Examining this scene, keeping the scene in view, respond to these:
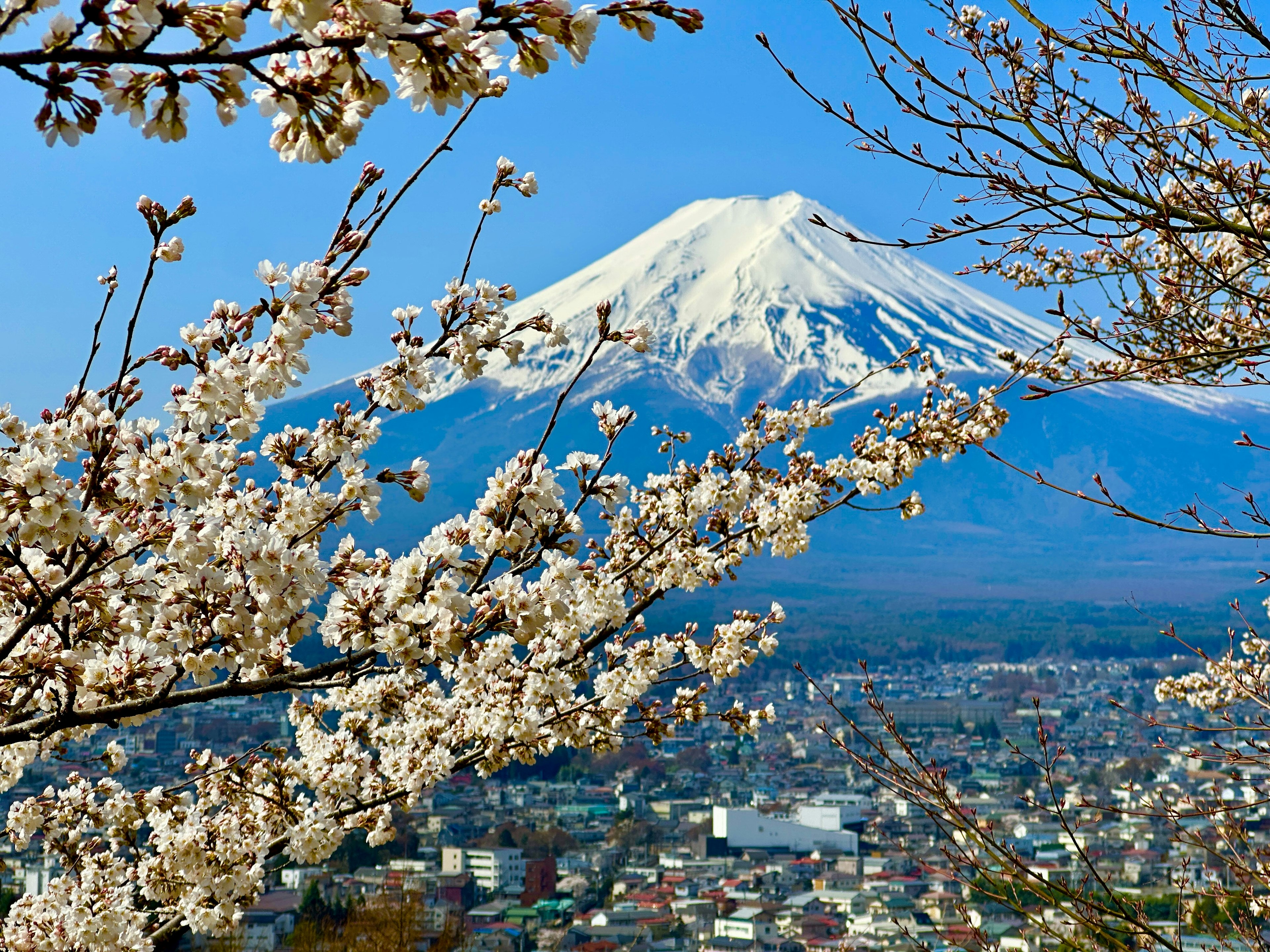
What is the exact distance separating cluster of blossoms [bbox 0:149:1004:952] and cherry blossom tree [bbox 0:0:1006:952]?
0.03 ft

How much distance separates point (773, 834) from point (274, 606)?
26559mm

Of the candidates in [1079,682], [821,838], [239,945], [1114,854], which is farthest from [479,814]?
[1079,682]

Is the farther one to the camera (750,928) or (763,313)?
(763,313)

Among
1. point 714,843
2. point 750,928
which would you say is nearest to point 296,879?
point 750,928

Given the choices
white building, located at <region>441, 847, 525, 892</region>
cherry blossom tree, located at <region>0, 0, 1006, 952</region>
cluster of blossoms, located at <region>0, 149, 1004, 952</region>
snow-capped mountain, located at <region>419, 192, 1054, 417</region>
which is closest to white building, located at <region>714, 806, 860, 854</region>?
white building, located at <region>441, 847, 525, 892</region>

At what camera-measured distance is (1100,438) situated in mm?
151375

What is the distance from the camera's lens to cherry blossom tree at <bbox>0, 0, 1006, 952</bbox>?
154 cm

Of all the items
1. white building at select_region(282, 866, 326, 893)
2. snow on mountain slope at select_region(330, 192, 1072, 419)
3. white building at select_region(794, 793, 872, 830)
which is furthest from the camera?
snow on mountain slope at select_region(330, 192, 1072, 419)

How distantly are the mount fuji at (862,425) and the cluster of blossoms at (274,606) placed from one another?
299ft

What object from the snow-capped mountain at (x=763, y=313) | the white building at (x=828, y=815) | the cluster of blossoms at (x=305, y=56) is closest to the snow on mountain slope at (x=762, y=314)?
the snow-capped mountain at (x=763, y=313)

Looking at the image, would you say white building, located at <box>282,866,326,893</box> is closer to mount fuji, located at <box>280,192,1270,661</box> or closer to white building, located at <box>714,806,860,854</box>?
white building, located at <box>714,806,860,854</box>

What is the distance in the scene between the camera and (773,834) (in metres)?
27.0

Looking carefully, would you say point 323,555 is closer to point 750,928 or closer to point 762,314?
point 750,928

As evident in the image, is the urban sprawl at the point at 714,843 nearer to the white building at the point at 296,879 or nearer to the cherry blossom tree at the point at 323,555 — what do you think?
the white building at the point at 296,879
